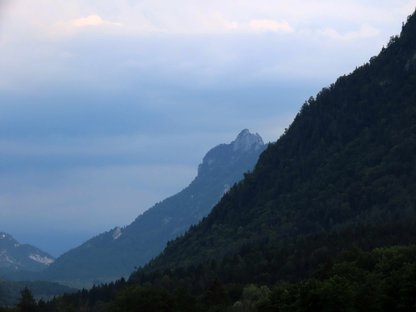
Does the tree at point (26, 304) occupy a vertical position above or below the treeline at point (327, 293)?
above

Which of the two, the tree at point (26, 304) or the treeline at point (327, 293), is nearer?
the treeline at point (327, 293)

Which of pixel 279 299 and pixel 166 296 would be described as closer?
pixel 279 299

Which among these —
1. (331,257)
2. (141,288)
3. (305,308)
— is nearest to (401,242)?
(331,257)

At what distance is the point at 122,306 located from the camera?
161875mm

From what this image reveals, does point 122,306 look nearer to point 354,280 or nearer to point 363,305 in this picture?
point 354,280

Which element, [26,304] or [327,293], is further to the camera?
[26,304]

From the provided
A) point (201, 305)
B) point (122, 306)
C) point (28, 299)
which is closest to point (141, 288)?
point (122, 306)

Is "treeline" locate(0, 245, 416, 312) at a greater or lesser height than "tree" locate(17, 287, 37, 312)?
lesser

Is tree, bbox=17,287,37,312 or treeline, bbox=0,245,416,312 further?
tree, bbox=17,287,37,312

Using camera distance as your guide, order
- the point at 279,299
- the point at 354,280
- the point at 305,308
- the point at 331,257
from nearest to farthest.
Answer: the point at 305,308 → the point at 279,299 → the point at 354,280 → the point at 331,257

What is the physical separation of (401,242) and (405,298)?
8205cm

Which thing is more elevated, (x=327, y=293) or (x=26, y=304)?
(x=26, y=304)

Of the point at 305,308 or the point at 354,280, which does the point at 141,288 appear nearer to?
the point at 354,280

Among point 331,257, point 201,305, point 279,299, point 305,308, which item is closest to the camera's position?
point 305,308
